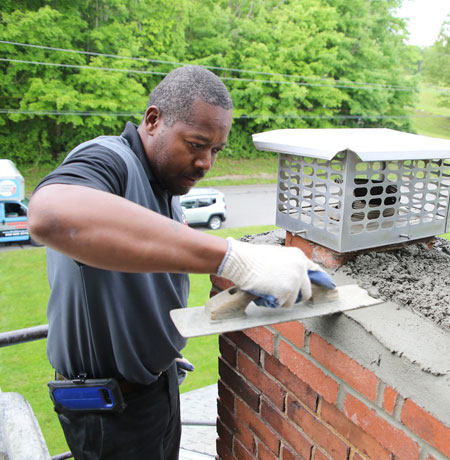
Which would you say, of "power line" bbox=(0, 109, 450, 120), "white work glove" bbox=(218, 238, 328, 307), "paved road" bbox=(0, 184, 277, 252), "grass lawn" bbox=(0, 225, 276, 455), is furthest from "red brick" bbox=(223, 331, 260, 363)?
"power line" bbox=(0, 109, 450, 120)

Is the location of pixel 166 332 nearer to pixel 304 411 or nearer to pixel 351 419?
pixel 304 411

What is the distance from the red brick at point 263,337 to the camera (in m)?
1.48

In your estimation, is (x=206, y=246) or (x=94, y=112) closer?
(x=206, y=246)

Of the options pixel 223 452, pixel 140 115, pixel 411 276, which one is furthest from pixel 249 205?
pixel 411 276

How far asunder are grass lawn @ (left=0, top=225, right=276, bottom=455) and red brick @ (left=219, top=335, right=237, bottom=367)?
4508mm

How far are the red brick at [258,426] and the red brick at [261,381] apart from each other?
0.42 ft

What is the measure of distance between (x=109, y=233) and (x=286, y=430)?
0.99 m

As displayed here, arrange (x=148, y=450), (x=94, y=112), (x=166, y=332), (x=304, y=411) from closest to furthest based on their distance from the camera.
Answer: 1. (x=304, y=411)
2. (x=166, y=332)
3. (x=148, y=450)
4. (x=94, y=112)

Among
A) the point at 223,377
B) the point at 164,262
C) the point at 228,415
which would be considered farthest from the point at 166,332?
the point at 164,262

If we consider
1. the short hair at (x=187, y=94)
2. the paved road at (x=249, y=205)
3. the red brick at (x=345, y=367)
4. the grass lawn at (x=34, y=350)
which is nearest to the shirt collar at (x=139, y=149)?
the short hair at (x=187, y=94)

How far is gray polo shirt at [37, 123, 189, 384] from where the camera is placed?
1.49 m

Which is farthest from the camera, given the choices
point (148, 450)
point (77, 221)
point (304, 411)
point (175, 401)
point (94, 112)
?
point (94, 112)

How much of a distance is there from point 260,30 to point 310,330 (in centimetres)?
2532

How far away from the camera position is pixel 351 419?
1.21 meters
